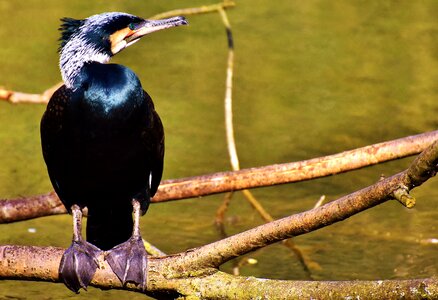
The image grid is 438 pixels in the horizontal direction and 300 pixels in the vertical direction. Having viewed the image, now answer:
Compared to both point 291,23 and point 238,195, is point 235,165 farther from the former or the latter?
point 291,23

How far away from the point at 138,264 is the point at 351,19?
6.86 meters

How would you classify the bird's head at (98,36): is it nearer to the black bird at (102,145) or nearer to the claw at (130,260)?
the black bird at (102,145)

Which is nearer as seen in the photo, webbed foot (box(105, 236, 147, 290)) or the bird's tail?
webbed foot (box(105, 236, 147, 290))

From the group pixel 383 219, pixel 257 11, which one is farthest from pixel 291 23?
pixel 383 219

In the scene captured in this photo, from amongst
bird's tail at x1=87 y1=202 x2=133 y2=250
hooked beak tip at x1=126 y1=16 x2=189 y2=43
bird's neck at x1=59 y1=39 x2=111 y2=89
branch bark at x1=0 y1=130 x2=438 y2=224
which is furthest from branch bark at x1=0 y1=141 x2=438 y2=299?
branch bark at x1=0 y1=130 x2=438 y2=224

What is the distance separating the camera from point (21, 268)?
4.01 metres

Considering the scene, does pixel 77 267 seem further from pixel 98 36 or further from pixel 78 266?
pixel 98 36

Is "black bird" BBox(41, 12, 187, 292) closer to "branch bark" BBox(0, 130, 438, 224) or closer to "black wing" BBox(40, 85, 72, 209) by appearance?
"black wing" BBox(40, 85, 72, 209)

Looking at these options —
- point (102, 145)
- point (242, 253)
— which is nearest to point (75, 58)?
point (102, 145)

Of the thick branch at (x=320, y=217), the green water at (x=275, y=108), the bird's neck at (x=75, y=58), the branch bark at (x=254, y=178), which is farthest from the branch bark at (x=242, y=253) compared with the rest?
the green water at (x=275, y=108)

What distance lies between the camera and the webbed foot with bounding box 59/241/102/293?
404cm

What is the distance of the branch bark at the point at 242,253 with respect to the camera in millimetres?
3332

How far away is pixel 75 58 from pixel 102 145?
404 mm

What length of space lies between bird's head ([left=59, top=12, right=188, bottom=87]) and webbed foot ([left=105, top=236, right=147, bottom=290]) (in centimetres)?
73
